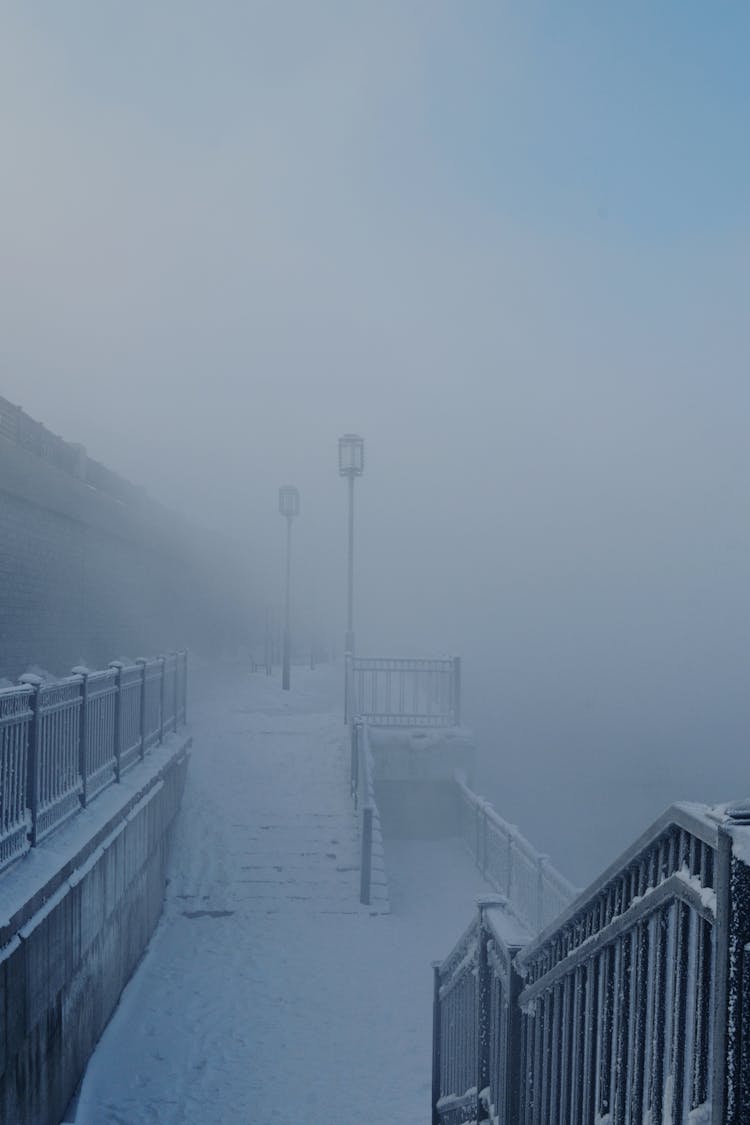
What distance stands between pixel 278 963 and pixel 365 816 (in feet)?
8.98

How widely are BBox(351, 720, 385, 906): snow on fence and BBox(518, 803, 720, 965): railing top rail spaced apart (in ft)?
30.3

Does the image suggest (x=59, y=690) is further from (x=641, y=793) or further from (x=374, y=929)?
(x=641, y=793)

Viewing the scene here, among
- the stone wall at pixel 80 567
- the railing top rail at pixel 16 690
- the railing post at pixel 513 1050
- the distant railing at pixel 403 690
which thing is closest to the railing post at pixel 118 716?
the railing top rail at pixel 16 690

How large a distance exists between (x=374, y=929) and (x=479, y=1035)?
7317 mm

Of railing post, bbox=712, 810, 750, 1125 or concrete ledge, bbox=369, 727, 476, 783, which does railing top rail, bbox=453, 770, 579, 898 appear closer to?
concrete ledge, bbox=369, 727, 476, 783

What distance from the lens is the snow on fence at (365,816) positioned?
12359 millimetres

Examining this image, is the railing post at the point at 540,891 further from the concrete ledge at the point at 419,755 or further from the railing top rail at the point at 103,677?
the concrete ledge at the point at 419,755

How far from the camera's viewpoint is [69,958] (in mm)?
6477

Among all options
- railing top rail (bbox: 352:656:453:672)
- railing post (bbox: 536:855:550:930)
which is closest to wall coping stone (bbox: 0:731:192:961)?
railing post (bbox: 536:855:550:930)

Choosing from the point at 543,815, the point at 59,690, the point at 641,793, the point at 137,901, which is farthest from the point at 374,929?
the point at 641,793

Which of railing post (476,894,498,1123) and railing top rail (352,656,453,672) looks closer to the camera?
railing post (476,894,498,1123)

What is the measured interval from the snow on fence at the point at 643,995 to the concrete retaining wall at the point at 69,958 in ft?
8.56

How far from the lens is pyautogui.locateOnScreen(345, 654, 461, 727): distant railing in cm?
1828

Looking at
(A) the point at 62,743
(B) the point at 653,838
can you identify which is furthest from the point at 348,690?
(B) the point at 653,838
